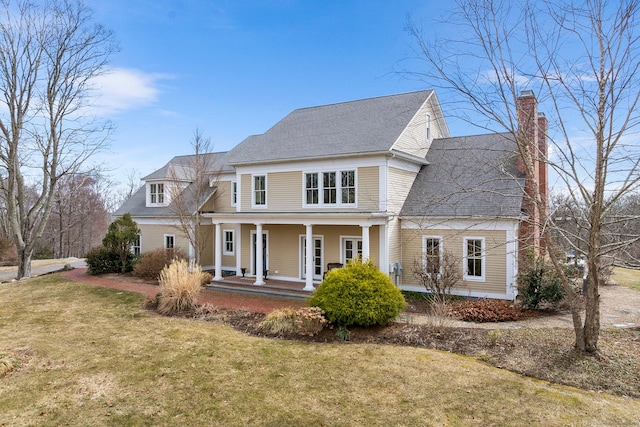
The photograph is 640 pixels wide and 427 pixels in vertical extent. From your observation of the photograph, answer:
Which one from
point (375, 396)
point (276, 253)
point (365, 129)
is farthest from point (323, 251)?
point (375, 396)

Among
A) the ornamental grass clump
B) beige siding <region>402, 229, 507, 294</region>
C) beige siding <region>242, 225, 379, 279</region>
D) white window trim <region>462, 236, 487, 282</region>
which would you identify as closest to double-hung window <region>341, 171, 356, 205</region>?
beige siding <region>242, 225, 379, 279</region>

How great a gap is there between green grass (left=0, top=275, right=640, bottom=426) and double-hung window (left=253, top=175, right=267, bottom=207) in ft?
26.4

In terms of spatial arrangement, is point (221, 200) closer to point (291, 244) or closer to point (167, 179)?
point (167, 179)

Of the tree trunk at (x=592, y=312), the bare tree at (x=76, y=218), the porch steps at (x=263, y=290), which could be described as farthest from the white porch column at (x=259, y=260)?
the bare tree at (x=76, y=218)

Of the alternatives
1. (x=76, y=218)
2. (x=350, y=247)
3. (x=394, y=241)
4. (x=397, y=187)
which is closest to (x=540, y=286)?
(x=394, y=241)

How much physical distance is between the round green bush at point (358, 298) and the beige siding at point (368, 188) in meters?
4.77

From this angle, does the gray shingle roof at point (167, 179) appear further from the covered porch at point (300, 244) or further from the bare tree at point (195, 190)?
the covered porch at point (300, 244)

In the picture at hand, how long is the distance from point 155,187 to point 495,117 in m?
20.7

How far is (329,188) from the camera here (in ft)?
50.2

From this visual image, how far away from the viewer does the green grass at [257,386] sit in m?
5.38

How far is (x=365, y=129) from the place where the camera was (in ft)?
51.5

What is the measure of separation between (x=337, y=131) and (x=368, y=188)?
347 centimetres

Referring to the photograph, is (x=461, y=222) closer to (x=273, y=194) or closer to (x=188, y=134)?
(x=273, y=194)

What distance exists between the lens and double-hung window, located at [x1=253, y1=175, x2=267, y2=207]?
55.6 ft
